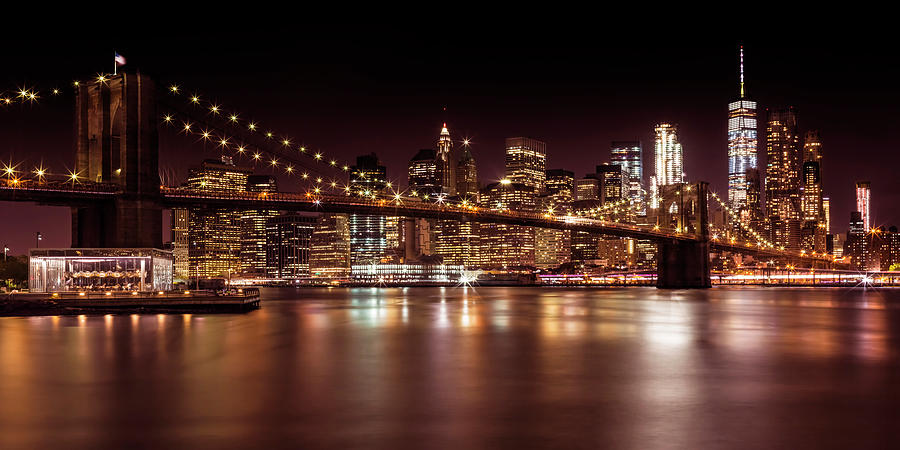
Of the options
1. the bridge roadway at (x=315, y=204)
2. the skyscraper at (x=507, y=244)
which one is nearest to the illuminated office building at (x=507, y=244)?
the skyscraper at (x=507, y=244)

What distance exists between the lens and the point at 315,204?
55.7m

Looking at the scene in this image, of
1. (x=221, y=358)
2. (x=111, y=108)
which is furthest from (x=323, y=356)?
(x=111, y=108)

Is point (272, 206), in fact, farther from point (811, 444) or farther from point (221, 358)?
point (811, 444)

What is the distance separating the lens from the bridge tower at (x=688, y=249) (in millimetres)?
76312

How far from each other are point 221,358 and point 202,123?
36.5 metres

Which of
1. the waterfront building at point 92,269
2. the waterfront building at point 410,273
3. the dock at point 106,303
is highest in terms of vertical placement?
the waterfront building at point 92,269

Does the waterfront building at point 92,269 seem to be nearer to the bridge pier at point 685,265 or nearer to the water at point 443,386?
the water at point 443,386

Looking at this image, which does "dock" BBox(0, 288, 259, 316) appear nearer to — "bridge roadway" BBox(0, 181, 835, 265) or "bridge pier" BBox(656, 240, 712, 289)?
"bridge roadway" BBox(0, 181, 835, 265)

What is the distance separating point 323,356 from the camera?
23.1 meters

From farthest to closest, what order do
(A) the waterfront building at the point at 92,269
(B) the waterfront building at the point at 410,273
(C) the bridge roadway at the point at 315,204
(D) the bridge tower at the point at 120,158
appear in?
(B) the waterfront building at the point at 410,273 < (D) the bridge tower at the point at 120,158 < (C) the bridge roadway at the point at 315,204 < (A) the waterfront building at the point at 92,269

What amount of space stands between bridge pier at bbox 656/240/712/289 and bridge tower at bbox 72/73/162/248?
5047 cm

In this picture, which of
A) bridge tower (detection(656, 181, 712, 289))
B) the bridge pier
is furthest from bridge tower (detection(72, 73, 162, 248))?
the bridge pier

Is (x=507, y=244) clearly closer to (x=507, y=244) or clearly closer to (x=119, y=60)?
(x=507, y=244)

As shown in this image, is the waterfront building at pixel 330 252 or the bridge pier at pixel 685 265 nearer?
the bridge pier at pixel 685 265
